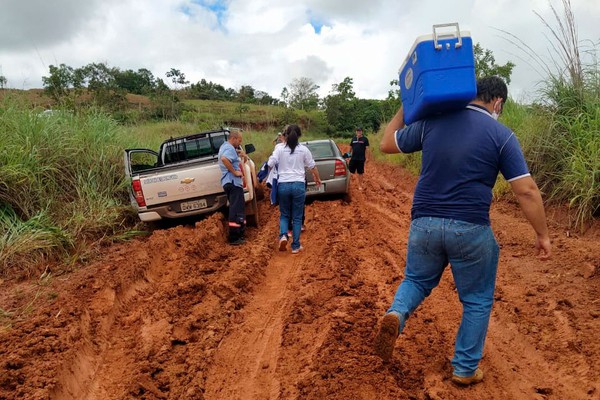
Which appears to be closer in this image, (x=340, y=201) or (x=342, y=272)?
(x=342, y=272)

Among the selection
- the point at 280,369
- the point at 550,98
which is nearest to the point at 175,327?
the point at 280,369

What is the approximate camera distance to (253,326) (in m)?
4.09

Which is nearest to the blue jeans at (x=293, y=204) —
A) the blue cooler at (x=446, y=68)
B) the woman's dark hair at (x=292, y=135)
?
the woman's dark hair at (x=292, y=135)

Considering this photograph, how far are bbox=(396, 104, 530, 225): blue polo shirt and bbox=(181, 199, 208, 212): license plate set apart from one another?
5428 millimetres

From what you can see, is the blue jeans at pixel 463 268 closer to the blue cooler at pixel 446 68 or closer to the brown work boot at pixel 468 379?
the brown work boot at pixel 468 379

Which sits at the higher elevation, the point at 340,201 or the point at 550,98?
the point at 550,98

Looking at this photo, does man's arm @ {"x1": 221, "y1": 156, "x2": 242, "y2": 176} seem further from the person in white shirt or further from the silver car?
the silver car

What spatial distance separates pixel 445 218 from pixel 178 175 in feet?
18.0

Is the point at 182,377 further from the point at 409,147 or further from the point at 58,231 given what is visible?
the point at 58,231

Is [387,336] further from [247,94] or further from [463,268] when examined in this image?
[247,94]

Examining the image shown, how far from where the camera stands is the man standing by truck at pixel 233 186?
707 centimetres

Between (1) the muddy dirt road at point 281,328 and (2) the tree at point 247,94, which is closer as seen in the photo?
(1) the muddy dirt road at point 281,328

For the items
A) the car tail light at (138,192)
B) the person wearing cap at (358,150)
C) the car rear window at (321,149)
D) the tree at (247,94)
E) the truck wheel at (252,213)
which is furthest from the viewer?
the tree at (247,94)

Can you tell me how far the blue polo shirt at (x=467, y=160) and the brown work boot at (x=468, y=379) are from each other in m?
1.03
